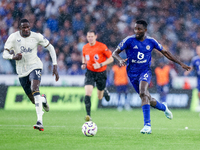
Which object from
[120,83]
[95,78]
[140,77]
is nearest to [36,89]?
[140,77]

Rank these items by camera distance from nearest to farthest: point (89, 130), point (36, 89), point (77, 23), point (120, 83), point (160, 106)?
point (89, 130), point (36, 89), point (160, 106), point (120, 83), point (77, 23)

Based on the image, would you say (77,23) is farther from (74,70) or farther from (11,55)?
(11,55)

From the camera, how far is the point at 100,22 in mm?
19547

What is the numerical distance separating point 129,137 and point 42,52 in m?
10.8

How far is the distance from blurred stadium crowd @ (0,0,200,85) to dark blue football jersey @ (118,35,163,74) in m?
8.54

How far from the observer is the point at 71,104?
15.6 m

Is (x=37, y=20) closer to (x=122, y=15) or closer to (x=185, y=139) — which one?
(x=122, y=15)

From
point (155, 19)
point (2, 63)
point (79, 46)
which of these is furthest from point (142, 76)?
point (155, 19)

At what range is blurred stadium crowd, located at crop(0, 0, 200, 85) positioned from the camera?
1788 centimetres

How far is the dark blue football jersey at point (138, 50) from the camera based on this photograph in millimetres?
7883

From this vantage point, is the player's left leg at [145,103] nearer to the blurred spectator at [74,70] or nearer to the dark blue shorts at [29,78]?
the dark blue shorts at [29,78]

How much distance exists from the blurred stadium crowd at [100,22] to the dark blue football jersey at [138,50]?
854 cm

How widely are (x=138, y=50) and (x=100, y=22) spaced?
11887 mm

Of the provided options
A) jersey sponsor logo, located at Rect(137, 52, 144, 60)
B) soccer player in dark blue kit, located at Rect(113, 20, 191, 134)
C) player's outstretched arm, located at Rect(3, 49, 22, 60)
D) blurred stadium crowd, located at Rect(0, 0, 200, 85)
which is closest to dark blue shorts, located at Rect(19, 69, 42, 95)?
player's outstretched arm, located at Rect(3, 49, 22, 60)
